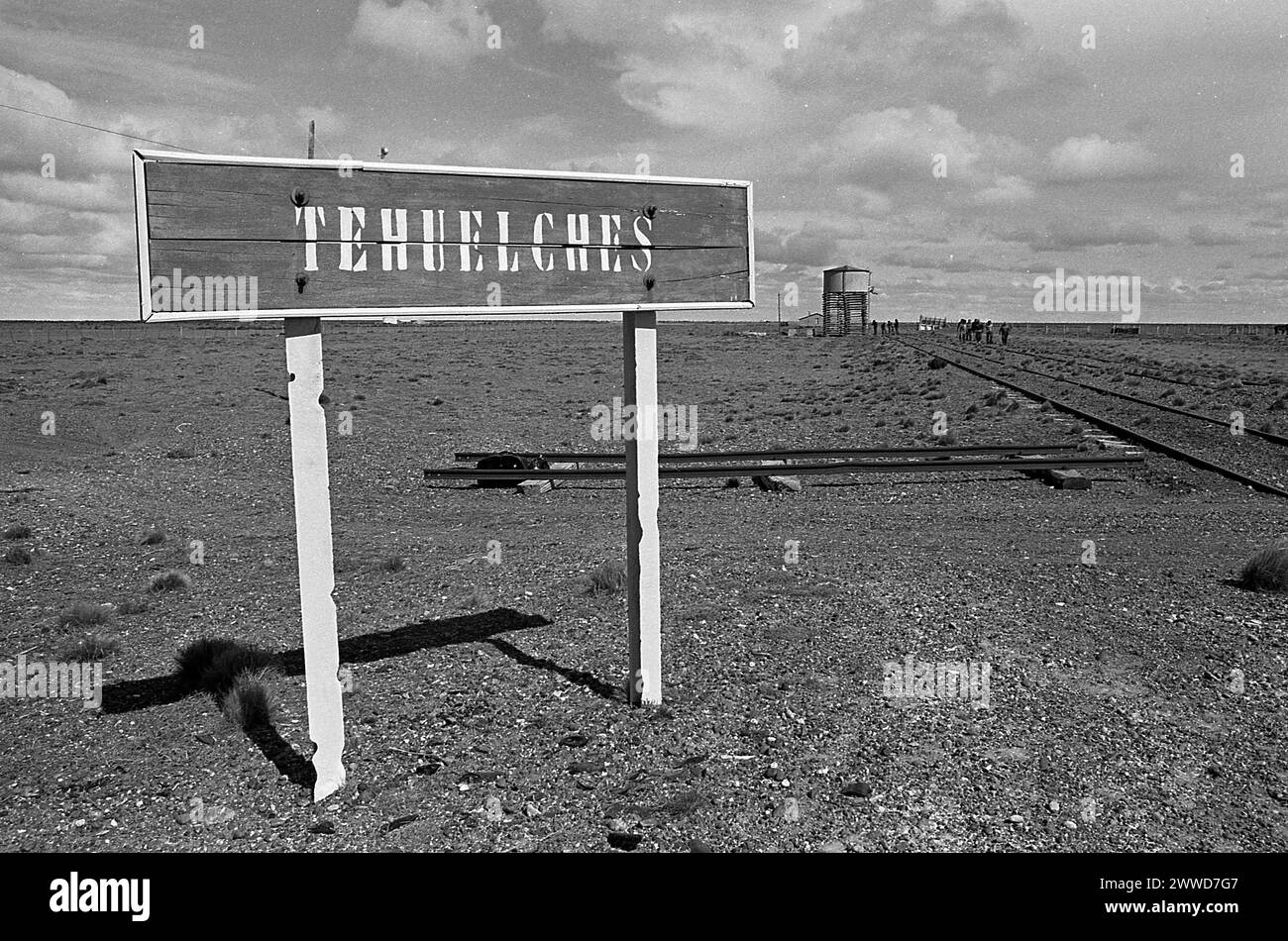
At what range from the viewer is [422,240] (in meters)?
4.72

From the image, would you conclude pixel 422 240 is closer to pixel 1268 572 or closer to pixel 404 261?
pixel 404 261

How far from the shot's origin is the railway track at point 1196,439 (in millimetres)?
14469

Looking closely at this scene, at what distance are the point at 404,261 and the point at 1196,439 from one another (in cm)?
1838

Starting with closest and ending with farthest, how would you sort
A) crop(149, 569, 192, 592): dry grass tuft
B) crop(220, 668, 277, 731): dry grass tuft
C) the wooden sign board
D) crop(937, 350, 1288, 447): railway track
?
the wooden sign board → crop(220, 668, 277, 731): dry grass tuft → crop(149, 569, 192, 592): dry grass tuft → crop(937, 350, 1288, 447): railway track

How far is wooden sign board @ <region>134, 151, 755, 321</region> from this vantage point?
4.14m

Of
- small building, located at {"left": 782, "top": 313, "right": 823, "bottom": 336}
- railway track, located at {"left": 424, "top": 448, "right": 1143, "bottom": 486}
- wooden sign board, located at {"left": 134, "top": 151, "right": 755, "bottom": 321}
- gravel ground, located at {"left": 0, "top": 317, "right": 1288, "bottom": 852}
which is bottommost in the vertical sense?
gravel ground, located at {"left": 0, "top": 317, "right": 1288, "bottom": 852}

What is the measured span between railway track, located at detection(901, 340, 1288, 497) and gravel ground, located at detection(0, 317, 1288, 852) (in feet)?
2.87

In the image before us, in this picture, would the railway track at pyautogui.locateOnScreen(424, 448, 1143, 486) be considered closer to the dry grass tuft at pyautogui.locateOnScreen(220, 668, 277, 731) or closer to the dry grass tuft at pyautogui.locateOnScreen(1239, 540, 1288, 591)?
the dry grass tuft at pyautogui.locateOnScreen(1239, 540, 1288, 591)

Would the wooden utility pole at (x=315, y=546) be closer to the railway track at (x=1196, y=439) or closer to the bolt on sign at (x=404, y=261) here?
the bolt on sign at (x=404, y=261)

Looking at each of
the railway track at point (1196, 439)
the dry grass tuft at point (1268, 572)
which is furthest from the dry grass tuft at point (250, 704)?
the railway track at point (1196, 439)

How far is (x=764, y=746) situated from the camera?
16.6 feet

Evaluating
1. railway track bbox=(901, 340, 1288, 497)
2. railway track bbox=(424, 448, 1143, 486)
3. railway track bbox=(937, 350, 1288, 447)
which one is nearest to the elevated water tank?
railway track bbox=(937, 350, 1288, 447)

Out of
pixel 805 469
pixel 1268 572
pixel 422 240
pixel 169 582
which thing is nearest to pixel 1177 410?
pixel 805 469

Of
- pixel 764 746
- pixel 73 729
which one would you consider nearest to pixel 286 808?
pixel 73 729
